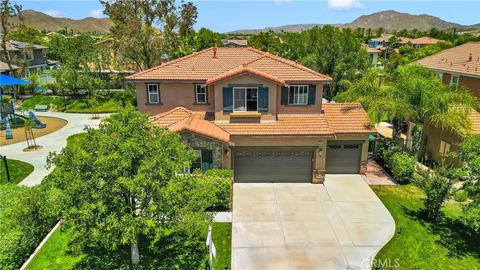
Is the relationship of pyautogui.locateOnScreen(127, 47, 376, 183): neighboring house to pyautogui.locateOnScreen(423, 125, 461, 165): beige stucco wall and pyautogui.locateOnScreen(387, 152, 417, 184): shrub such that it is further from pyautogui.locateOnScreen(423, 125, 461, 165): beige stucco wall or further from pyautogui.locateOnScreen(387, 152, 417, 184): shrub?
pyautogui.locateOnScreen(423, 125, 461, 165): beige stucco wall

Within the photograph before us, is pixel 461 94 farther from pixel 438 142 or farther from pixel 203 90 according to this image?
pixel 203 90

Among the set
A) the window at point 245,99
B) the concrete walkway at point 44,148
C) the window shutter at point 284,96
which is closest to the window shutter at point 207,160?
the window at point 245,99

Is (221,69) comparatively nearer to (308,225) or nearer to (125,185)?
(308,225)

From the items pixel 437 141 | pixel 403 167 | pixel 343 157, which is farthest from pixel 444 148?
pixel 343 157

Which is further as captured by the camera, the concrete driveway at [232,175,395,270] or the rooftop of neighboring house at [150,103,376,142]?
the rooftop of neighboring house at [150,103,376,142]

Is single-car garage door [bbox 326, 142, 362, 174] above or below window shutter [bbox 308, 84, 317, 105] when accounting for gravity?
below

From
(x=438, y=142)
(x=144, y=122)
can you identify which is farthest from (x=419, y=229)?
(x=144, y=122)

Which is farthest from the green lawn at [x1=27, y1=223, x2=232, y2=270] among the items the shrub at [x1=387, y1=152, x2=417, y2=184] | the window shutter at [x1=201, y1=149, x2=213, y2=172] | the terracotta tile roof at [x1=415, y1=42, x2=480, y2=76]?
the terracotta tile roof at [x1=415, y1=42, x2=480, y2=76]

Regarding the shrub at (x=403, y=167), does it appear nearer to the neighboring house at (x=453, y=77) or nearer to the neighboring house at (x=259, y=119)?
the neighboring house at (x=259, y=119)
